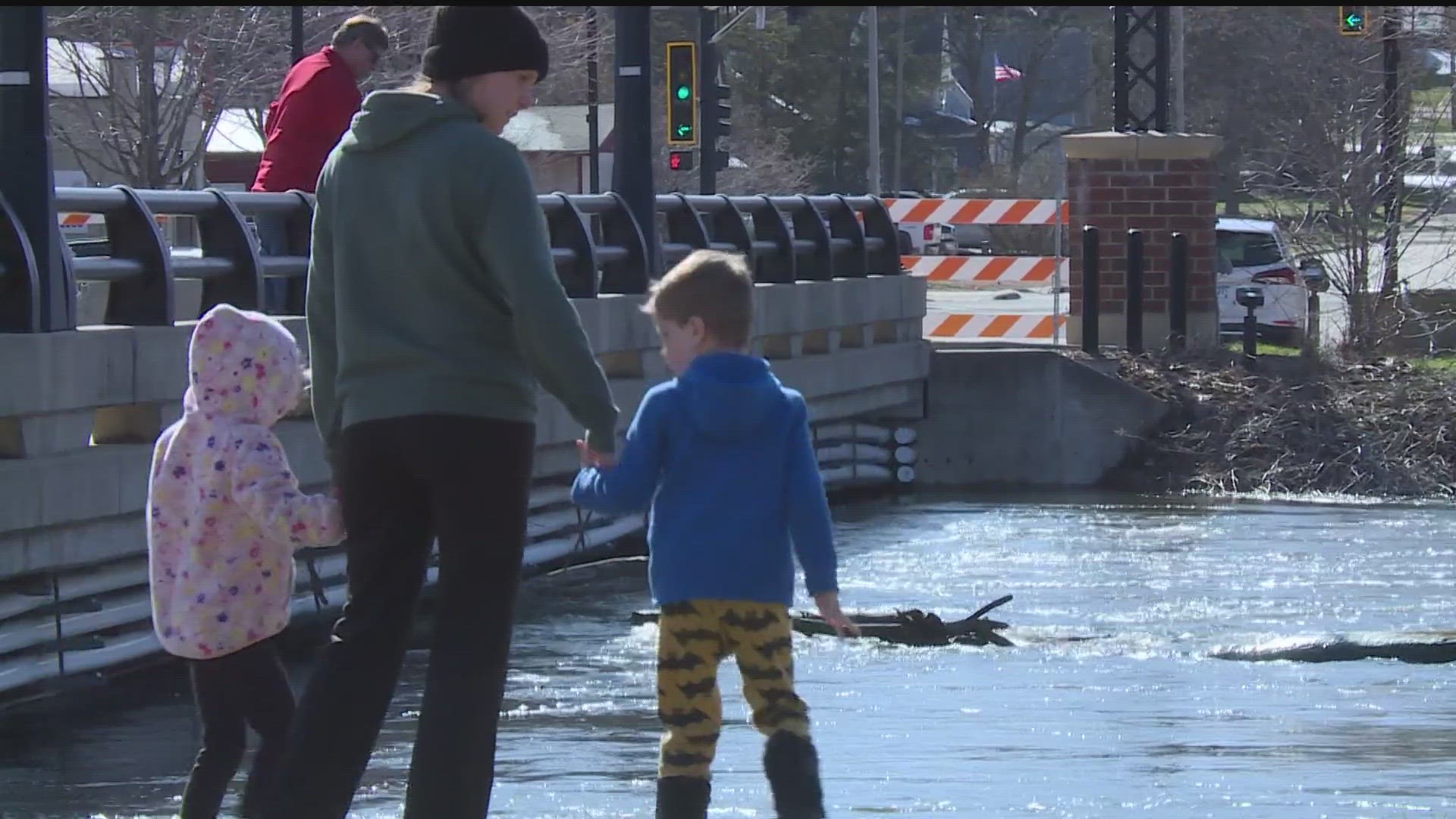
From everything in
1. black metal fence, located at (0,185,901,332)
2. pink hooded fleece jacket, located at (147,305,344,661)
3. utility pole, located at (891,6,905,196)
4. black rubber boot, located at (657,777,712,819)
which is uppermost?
utility pole, located at (891,6,905,196)

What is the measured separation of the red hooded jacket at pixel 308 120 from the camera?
9875mm

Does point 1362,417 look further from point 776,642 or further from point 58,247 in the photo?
point 776,642

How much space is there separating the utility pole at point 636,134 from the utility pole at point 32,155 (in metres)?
5.42

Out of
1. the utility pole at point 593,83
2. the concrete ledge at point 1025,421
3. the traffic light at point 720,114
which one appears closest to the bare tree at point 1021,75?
the utility pole at point 593,83

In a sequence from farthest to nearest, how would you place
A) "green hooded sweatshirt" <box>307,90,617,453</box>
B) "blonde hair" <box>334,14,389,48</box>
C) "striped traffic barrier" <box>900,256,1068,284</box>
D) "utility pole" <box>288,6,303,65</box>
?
1. "utility pole" <box>288,6,303,65</box>
2. "striped traffic barrier" <box>900,256,1068,284</box>
3. "blonde hair" <box>334,14,389,48</box>
4. "green hooded sweatshirt" <box>307,90,617,453</box>

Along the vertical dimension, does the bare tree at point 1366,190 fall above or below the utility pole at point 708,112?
below

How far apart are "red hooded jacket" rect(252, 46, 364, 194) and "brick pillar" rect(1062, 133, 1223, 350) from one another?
30.8 ft

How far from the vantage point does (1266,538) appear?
45.7 feet

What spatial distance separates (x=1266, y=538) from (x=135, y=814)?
30.0ft

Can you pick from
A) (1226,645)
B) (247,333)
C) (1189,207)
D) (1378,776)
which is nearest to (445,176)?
(247,333)

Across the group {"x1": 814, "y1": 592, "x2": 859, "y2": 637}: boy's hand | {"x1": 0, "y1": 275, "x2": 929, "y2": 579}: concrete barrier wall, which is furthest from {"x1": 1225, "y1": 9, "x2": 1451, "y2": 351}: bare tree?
{"x1": 814, "y1": 592, "x2": 859, "y2": 637}: boy's hand

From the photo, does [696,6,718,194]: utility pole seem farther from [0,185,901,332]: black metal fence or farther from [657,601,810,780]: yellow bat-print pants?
[657,601,810,780]: yellow bat-print pants

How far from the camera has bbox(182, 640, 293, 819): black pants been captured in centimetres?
520

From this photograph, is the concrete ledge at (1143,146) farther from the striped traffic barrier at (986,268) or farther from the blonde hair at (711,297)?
the blonde hair at (711,297)
